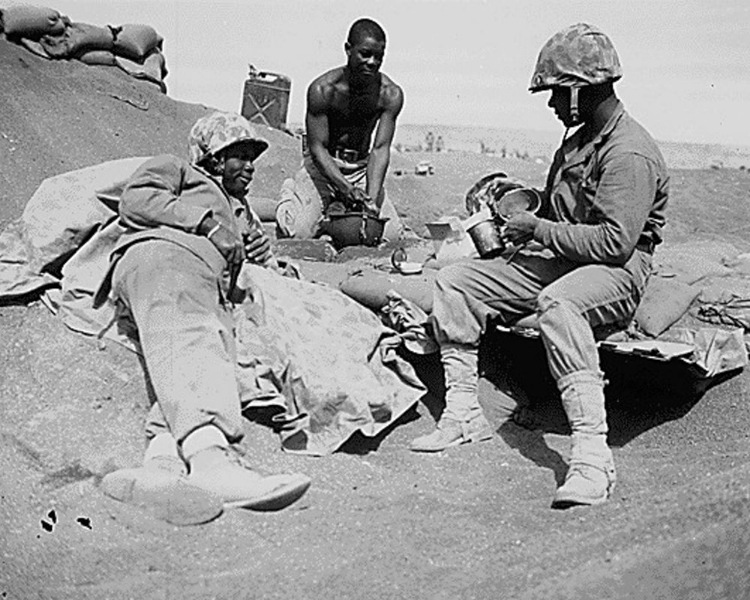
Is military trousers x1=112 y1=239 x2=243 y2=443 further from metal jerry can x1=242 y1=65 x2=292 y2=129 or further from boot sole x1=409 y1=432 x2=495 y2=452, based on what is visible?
metal jerry can x1=242 y1=65 x2=292 y2=129

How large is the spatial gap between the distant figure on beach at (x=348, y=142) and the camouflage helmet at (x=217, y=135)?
266 centimetres

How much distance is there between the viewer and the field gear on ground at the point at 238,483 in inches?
119

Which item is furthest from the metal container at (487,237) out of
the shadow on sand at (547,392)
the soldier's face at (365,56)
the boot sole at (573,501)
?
the soldier's face at (365,56)

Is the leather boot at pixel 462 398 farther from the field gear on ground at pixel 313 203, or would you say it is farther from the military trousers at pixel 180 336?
the field gear on ground at pixel 313 203

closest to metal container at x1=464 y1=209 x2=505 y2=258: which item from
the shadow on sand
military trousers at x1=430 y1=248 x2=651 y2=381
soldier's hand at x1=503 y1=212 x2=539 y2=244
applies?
military trousers at x1=430 y1=248 x2=651 y2=381

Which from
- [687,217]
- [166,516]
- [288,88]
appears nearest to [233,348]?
[166,516]

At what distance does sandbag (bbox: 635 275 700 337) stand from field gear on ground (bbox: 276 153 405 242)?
276 cm

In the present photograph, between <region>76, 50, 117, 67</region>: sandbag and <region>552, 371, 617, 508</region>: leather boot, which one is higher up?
<region>552, 371, 617, 508</region>: leather boot

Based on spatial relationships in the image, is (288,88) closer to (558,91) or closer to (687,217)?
(687,217)

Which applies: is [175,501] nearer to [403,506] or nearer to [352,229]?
[403,506]

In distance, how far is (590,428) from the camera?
3.43 m

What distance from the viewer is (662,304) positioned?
4.32 meters

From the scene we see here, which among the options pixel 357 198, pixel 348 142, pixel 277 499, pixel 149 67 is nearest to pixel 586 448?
pixel 277 499

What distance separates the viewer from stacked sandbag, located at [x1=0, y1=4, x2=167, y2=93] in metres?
10.3
